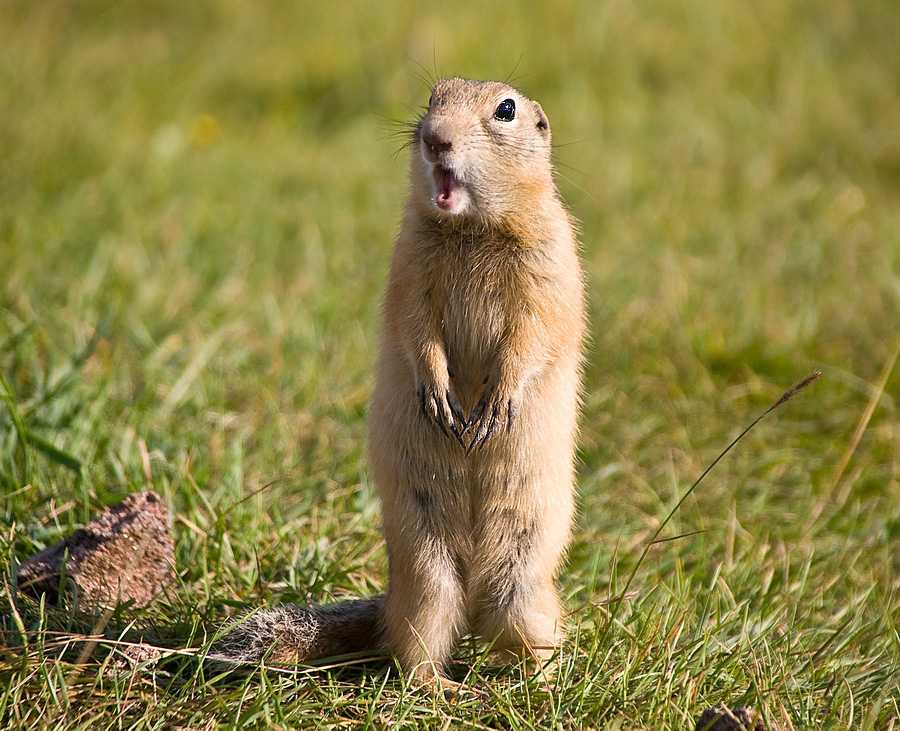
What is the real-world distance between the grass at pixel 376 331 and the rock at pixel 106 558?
103mm

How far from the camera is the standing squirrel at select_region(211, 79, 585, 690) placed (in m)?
2.93

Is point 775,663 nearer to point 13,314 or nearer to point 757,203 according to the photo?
point 13,314

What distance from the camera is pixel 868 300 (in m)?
5.73

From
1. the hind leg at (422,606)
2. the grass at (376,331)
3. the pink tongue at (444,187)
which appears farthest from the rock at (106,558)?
the pink tongue at (444,187)

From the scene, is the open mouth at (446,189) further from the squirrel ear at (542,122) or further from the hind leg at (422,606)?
the hind leg at (422,606)

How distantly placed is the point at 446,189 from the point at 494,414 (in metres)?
0.64

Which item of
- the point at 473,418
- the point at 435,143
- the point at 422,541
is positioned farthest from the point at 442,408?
the point at 435,143

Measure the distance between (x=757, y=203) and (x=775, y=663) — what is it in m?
4.77

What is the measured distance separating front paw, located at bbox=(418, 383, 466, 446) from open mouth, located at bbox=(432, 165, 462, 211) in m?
0.50

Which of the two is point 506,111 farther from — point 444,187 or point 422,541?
point 422,541

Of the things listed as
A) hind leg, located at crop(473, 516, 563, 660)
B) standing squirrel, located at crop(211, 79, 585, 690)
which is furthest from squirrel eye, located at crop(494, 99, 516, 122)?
hind leg, located at crop(473, 516, 563, 660)

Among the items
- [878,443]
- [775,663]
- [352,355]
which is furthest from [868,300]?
[775,663]

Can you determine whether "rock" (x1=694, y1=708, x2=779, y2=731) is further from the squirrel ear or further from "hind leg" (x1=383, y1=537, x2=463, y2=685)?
the squirrel ear

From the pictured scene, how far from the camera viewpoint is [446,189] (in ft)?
9.31
